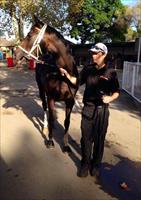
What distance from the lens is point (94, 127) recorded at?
5.77 m

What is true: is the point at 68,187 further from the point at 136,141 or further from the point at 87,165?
the point at 136,141

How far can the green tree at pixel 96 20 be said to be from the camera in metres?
58.1

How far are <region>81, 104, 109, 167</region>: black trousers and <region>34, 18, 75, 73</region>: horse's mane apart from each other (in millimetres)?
1602

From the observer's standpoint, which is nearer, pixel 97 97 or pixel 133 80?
pixel 97 97

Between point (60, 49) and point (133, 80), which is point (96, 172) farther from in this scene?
point (133, 80)

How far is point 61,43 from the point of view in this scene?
7.19 m

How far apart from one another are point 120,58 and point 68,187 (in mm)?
35347

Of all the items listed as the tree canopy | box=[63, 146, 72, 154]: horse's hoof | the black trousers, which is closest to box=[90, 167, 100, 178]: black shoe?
the black trousers

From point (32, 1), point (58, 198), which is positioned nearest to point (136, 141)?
point (58, 198)

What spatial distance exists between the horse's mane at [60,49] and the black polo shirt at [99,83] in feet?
4.87

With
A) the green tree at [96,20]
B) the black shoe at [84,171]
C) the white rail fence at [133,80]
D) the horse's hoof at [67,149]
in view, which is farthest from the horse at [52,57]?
the green tree at [96,20]

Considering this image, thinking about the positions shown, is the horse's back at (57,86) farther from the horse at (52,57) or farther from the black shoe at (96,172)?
the black shoe at (96,172)

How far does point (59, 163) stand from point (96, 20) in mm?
53274

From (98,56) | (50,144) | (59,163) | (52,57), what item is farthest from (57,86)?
(98,56)
